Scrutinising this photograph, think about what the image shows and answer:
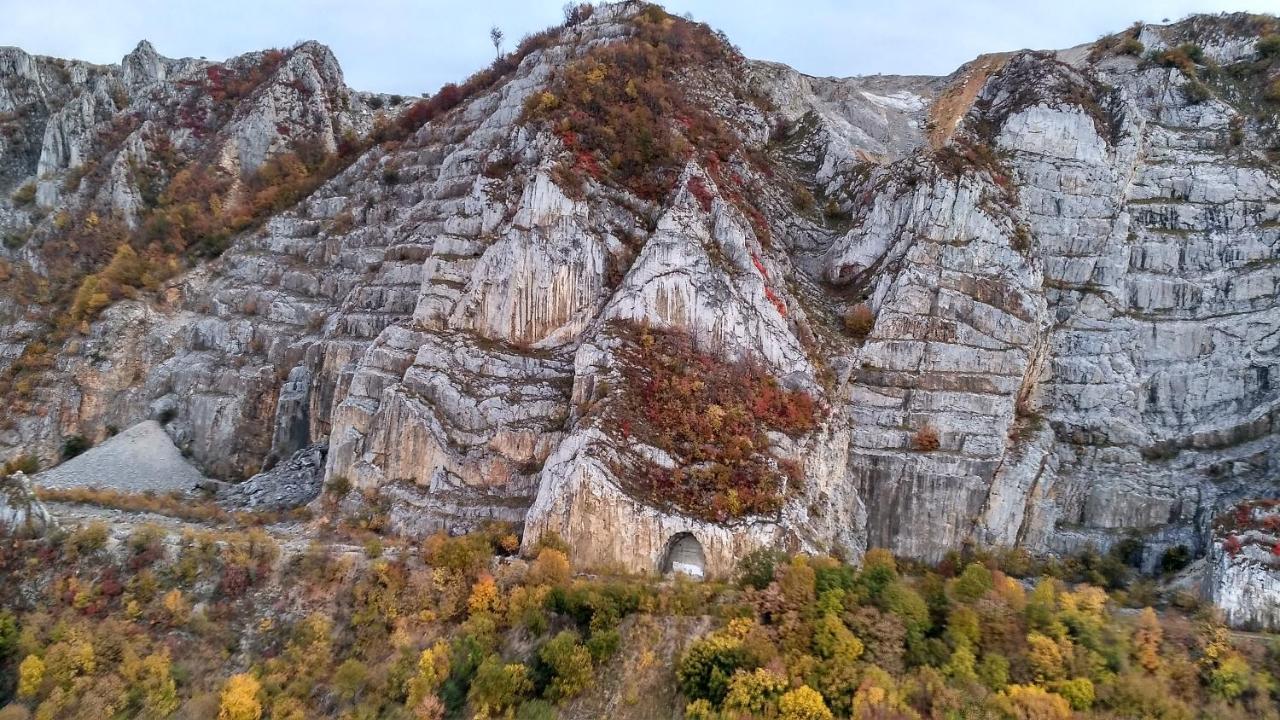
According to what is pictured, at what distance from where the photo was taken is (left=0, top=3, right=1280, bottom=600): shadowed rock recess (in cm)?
2584

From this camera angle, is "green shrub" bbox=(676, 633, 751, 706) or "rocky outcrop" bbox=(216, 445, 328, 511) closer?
"green shrub" bbox=(676, 633, 751, 706)

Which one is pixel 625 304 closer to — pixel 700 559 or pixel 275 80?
pixel 700 559

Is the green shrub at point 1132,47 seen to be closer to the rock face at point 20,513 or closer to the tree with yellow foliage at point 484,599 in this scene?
the tree with yellow foliage at point 484,599

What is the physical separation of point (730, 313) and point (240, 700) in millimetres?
19951

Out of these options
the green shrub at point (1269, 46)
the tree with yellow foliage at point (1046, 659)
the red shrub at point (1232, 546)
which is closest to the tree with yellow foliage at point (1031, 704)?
the tree with yellow foliage at point (1046, 659)

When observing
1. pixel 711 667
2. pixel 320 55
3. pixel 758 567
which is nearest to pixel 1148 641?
pixel 758 567

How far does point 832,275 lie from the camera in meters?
32.6

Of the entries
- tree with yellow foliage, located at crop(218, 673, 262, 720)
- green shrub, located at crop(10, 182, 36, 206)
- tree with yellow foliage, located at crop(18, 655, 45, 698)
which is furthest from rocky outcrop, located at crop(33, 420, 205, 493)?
green shrub, located at crop(10, 182, 36, 206)

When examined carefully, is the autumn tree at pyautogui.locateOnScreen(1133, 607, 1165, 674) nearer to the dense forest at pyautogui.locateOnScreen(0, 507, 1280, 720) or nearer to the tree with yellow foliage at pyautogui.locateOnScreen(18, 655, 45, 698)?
the dense forest at pyautogui.locateOnScreen(0, 507, 1280, 720)

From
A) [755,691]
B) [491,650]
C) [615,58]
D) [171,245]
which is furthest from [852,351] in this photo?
[171,245]

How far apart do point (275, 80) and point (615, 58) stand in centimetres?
2763

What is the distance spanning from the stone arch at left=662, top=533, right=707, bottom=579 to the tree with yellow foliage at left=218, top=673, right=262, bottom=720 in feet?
40.0

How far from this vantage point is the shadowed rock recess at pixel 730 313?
25844 mm

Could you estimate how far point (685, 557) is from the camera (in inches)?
905
